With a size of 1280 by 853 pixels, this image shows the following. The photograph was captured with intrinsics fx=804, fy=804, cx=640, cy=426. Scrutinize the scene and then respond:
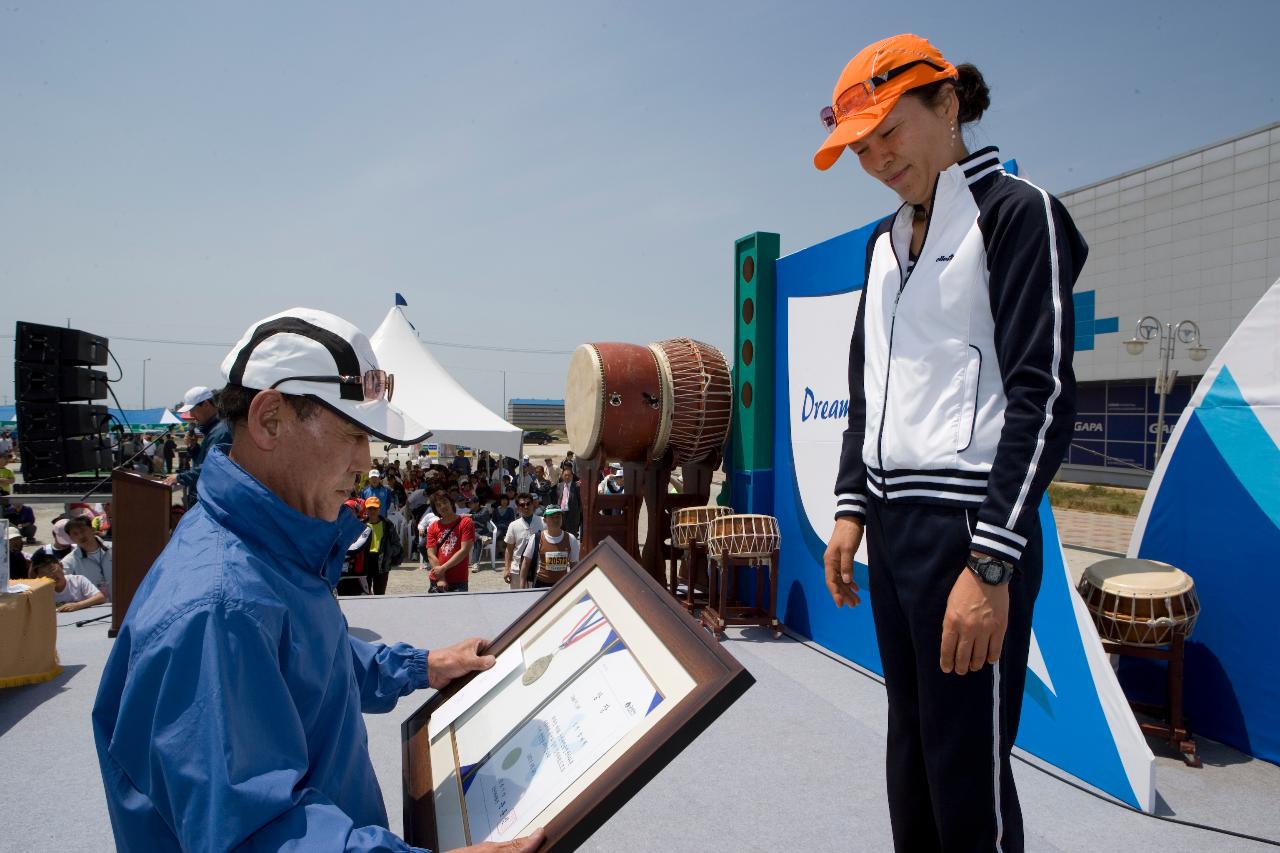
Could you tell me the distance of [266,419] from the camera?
4.46ft

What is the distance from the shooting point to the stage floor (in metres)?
2.74

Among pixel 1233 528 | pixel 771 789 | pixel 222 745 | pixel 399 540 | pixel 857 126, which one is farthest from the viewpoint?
pixel 399 540

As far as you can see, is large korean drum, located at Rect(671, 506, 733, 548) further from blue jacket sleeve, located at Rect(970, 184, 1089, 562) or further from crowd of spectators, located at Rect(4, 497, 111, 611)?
crowd of spectators, located at Rect(4, 497, 111, 611)

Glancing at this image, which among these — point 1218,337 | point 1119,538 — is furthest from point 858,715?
point 1218,337

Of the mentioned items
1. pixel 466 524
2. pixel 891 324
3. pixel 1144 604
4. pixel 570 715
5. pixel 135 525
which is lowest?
pixel 466 524

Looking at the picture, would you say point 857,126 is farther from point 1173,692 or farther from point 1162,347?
point 1162,347

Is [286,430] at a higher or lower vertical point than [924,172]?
lower

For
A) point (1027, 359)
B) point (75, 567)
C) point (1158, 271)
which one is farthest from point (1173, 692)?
point (1158, 271)

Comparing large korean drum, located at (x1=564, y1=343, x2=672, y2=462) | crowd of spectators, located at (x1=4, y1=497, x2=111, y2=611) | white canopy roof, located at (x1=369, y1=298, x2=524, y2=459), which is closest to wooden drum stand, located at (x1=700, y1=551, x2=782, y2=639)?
large korean drum, located at (x1=564, y1=343, x2=672, y2=462)

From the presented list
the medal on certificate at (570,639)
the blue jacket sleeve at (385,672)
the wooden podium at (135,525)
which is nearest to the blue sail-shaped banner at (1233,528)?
the medal on certificate at (570,639)

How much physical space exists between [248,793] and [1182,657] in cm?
389

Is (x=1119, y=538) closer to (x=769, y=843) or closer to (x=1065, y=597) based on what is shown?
(x=1065, y=597)

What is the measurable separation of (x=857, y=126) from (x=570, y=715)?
4.21 ft

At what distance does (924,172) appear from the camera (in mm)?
1714
